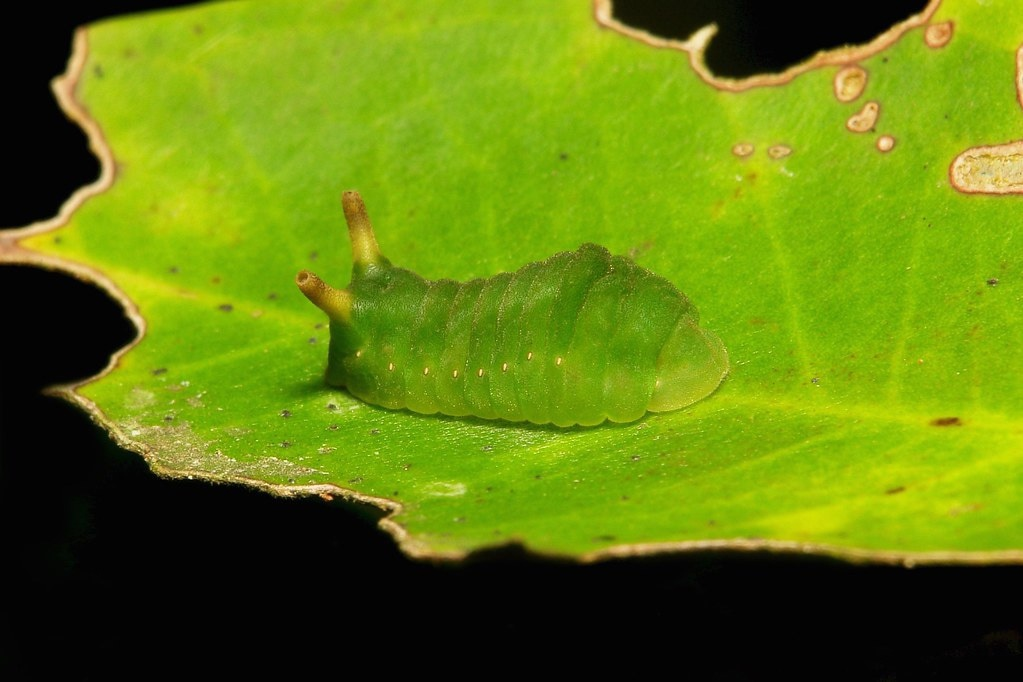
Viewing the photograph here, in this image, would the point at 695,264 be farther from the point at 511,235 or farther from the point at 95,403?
the point at 95,403

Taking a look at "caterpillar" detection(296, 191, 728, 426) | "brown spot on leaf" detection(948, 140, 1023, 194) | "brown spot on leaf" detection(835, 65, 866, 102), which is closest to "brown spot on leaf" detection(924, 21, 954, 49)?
"brown spot on leaf" detection(835, 65, 866, 102)

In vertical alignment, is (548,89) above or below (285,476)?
above

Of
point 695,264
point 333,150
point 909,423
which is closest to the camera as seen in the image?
point 909,423

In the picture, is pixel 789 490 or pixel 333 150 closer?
pixel 789 490

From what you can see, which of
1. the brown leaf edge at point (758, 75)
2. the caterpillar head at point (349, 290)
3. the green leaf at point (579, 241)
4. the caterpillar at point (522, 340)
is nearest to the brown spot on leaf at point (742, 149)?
the green leaf at point (579, 241)

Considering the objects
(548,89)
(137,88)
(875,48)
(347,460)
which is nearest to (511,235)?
(548,89)

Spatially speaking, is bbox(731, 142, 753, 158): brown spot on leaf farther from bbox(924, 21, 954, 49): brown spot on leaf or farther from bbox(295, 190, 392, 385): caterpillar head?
bbox(295, 190, 392, 385): caterpillar head

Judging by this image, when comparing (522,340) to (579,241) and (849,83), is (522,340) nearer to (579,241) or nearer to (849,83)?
(579,241)
